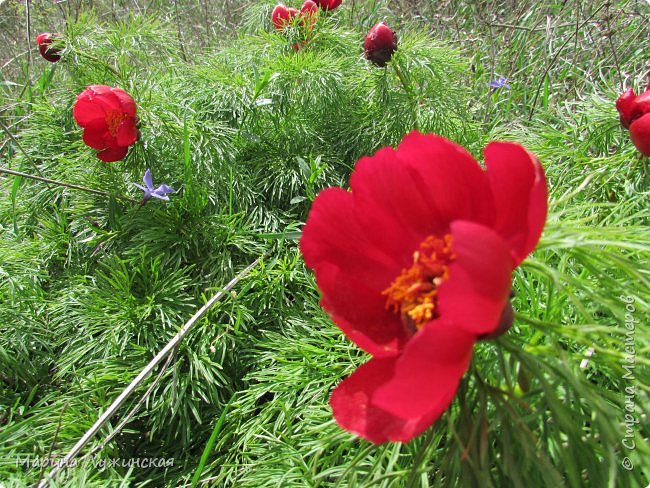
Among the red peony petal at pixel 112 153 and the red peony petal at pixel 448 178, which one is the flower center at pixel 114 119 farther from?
the red peony petal at pixel 448 178

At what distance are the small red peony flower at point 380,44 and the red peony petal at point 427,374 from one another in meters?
0.92

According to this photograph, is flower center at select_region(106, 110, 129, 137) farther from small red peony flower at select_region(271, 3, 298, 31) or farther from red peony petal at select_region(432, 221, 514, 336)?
red peony petal at select_region(432, 221, 514, 336)

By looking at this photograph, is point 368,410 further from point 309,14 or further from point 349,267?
point 309,14

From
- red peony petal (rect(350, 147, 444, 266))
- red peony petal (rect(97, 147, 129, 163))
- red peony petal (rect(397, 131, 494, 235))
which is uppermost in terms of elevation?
red peony petal (rect(397, 131, 494, 235))

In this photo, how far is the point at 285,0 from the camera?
167 cm

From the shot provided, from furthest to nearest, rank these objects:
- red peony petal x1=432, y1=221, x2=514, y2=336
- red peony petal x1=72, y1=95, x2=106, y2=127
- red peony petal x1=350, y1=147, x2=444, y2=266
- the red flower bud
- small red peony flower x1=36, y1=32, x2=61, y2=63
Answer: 1. the red flower bud
2. small red peony flower x1=36, y1=32, x2=61, y2=63
3. red peony petal x1=72, y1=95, x2=106, y2=127
4. red peony petal x1=350, y1=147, x2=444, y2=266
5. red peony petal x1=432, y1=221, x2=514, y2=336

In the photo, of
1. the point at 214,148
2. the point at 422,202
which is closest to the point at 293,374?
the point at 422,202

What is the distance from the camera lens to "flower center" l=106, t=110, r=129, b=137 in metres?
1.02

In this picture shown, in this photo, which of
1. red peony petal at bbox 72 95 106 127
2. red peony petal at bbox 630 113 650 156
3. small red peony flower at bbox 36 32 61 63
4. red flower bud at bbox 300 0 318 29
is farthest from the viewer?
red flower bud at bbox 300 0 318 29

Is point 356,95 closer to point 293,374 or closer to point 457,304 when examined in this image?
point 293,374

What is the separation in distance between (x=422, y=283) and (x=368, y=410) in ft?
0.37

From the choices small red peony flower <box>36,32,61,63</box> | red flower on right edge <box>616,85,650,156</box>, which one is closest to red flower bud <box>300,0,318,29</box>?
small red peony flower <box>36,32,61,63</box>

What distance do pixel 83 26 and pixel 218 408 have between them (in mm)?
1037

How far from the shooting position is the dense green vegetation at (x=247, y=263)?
0.47 meters
